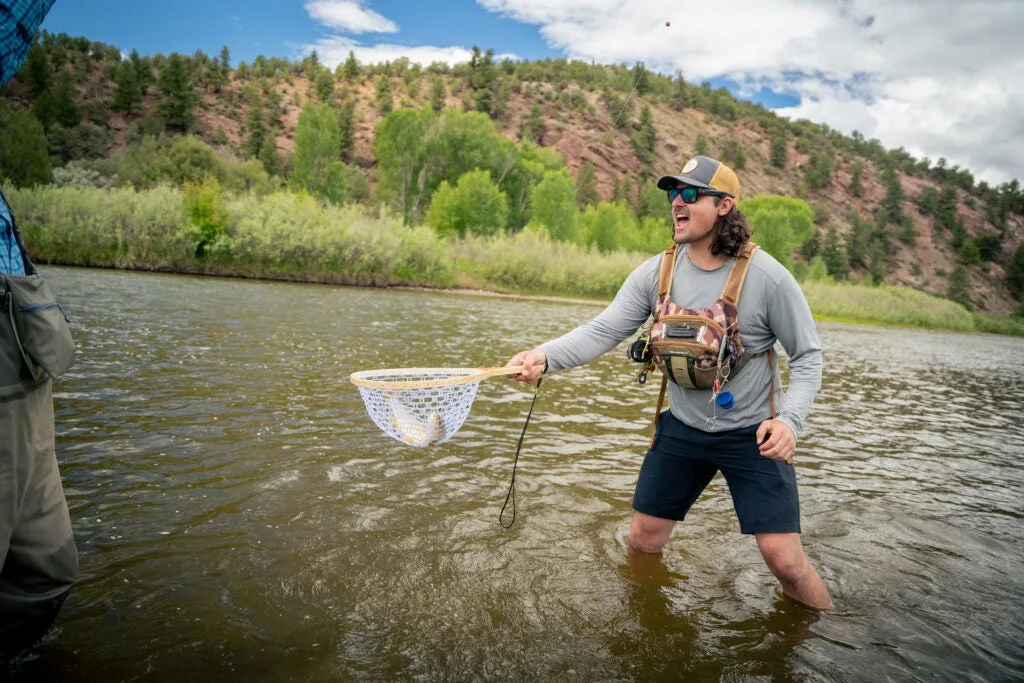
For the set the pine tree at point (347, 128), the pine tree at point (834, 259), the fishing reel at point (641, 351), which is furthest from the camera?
the pine tree at point (834, 259)

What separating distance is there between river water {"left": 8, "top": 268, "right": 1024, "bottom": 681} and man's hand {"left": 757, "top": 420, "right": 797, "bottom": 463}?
4.48ft

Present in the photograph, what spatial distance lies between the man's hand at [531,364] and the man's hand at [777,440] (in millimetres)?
1531

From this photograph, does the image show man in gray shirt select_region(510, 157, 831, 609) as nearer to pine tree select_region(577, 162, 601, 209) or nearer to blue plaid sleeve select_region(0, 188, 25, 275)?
blue plaid sleeve select_region(0, 188, 25, 275)

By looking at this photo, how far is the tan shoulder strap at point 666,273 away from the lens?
4.33 meters

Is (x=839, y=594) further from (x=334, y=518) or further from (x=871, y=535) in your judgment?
(x=334, y=518)

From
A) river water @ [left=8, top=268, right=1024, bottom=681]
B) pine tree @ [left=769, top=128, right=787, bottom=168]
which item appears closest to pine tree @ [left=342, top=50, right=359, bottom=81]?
pine tree @ [left=769, top=128, right=787, bottom=168]

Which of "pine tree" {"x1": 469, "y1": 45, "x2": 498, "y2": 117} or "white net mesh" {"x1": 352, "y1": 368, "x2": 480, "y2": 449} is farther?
"pine tree" {"x1": 469, "y1": 45, "x2": 498, "y2": 117}

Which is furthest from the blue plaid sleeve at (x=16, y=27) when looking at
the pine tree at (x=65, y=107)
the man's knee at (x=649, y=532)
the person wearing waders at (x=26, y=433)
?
the pine tree at (x=65, y=107)

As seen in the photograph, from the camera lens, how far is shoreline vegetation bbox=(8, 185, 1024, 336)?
127ft

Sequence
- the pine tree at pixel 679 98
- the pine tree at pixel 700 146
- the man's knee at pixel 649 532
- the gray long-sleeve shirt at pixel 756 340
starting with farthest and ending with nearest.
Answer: the pine tree at pixel 679 98 < the pine tree at pixel 700 146 < the man's knee at pixel 649 532 < the gray long-sleeve shirt at pixel 756 340

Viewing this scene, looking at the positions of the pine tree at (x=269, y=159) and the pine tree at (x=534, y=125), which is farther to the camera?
the pine tree at (x=534, y=125)

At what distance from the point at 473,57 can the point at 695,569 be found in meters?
176

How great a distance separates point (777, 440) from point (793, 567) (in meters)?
1.04

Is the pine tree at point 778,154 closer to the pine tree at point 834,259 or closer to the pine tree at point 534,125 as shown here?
the pine tree at point 834,259
